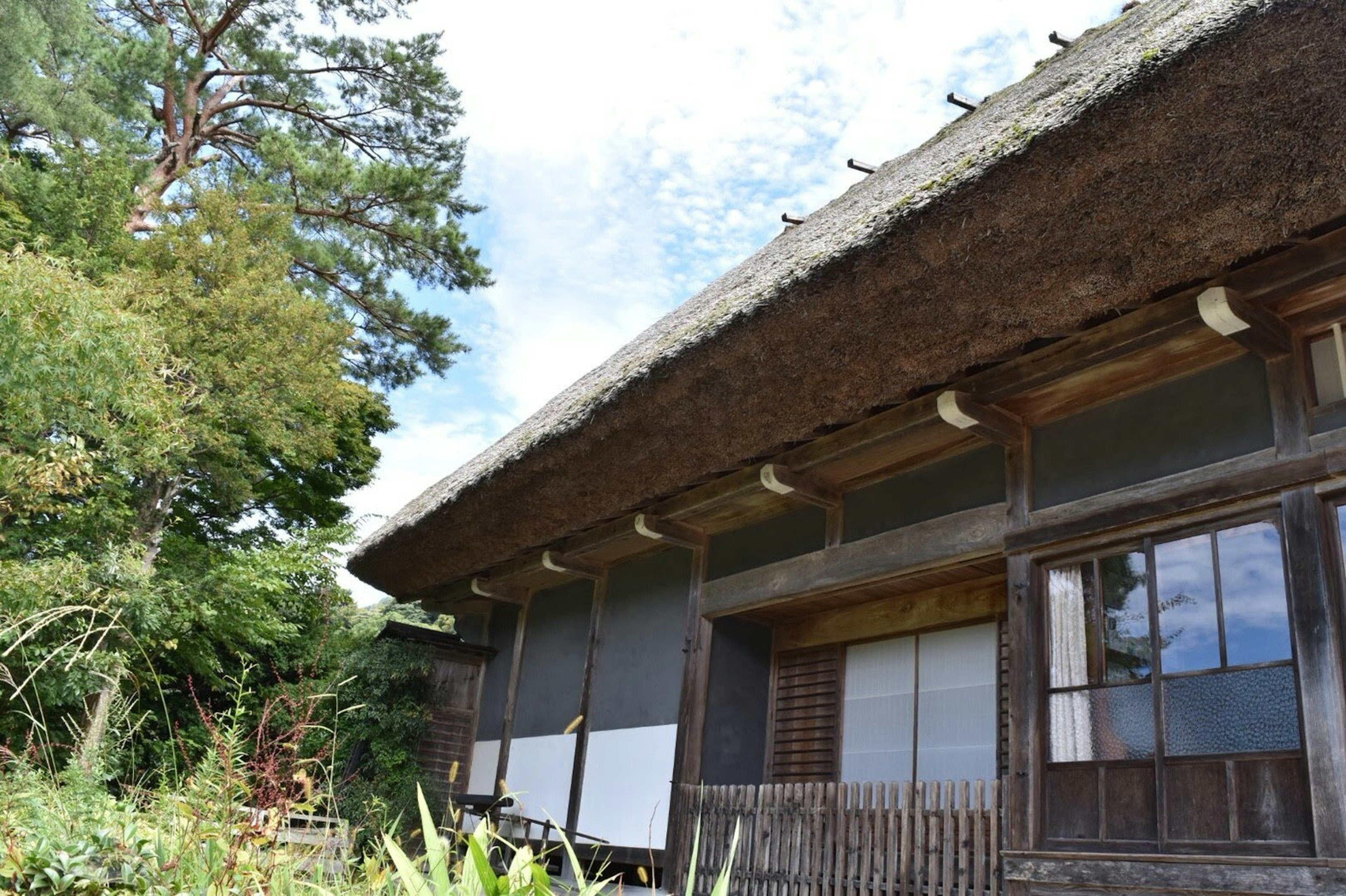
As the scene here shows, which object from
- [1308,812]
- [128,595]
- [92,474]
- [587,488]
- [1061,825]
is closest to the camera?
[1308,812]

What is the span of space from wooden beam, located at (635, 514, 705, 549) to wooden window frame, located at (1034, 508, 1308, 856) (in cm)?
256

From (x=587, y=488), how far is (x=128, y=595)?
3.38m

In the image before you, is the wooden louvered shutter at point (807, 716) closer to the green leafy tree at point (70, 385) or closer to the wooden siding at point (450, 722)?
the wooden siding at point (450, 722)

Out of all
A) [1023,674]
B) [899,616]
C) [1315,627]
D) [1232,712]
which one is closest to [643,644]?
[899,616]

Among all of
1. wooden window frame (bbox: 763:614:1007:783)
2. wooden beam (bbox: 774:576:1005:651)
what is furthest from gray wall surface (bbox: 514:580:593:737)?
wooden beam (bbox: 774:576:1005:651)

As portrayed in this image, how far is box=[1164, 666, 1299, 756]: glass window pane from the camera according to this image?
138 inches

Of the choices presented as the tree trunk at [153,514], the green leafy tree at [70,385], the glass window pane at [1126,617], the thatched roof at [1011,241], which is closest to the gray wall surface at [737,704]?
the thatched roof at [1011,241]

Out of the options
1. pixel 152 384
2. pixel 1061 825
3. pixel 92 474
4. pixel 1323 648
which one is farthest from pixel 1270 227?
pixel 92 474

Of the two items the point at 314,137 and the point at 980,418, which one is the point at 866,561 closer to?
the point at 980,418

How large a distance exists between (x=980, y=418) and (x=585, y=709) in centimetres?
374

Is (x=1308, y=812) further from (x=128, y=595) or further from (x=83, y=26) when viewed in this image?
(x=83, y=26)

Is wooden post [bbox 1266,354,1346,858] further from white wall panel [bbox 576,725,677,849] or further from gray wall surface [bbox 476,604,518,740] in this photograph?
gray wall surface [bbox 476,604,518,740]

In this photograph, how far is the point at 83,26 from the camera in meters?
10.3

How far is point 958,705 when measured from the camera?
210 inches
